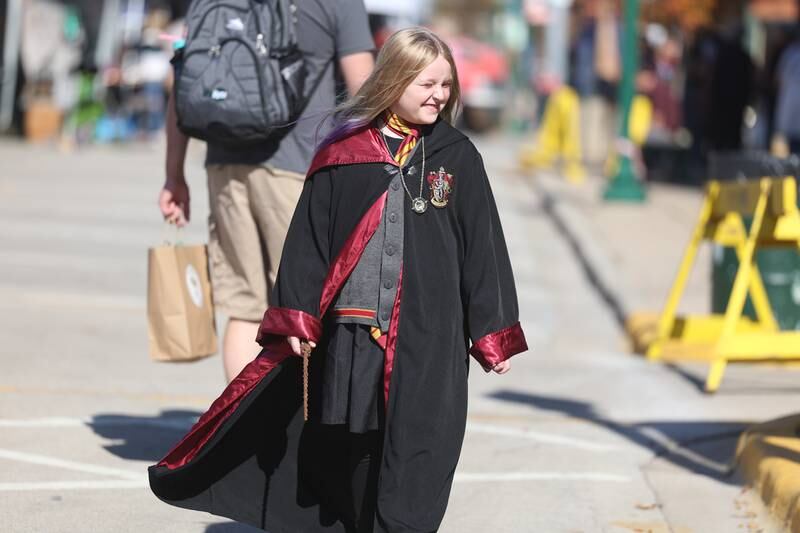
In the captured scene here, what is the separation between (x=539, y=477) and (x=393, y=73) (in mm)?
2452

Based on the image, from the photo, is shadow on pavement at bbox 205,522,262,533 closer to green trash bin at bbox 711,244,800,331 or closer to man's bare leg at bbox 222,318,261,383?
man's bare leg at bbox 222,318,261,383

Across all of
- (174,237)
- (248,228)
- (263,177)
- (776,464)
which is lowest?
(174,237)

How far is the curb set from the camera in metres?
5.42

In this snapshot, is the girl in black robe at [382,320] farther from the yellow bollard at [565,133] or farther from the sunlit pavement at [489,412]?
the yellow bollard at [565,133]

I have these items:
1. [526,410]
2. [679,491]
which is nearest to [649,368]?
[526,410]

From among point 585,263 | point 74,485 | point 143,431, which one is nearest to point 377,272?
point 74,485

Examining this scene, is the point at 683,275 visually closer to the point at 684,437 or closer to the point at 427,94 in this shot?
the point at 684,437

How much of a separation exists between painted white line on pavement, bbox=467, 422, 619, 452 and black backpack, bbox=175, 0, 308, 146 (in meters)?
2.29

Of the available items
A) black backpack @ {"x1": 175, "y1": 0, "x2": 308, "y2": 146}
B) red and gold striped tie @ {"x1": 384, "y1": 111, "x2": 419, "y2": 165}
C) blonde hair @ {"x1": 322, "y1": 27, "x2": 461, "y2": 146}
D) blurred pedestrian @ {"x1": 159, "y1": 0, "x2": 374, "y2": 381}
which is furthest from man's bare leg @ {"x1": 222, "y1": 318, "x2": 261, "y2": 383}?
red and gold striped tie @ {"x1": 384, "y1": 111, "x2": 419, "y2": 165}

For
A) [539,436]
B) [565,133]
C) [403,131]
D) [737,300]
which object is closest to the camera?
[403,131]

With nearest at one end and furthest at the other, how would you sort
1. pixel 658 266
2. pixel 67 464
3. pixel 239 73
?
pixel 239 73
pixel 67 464
pixel 658 266

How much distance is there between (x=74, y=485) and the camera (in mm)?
5770

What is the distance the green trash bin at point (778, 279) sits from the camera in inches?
371

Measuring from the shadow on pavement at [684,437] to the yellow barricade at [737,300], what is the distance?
50 cm
